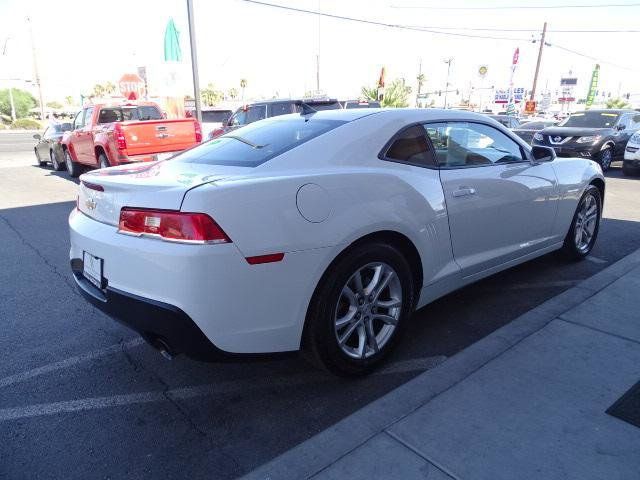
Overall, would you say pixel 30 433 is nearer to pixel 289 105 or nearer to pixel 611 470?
pixel 611 470

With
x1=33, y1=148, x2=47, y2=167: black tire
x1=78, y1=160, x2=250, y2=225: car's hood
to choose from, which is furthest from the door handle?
x1=33, y1=148, x2=47, y2=167: black tire

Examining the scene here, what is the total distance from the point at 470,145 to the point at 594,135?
35.0 feet

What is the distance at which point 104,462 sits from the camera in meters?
2.26

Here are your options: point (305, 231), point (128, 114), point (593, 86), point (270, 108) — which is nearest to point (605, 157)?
point (270, 108)

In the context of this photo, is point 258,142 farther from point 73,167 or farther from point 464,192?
→ point 73,167

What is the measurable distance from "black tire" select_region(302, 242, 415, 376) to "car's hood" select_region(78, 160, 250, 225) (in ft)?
2.50

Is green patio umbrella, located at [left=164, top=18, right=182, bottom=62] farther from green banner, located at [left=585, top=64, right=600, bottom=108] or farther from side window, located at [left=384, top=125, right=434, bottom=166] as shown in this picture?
green banner, located at [left=585, top=64, right=600, bottom=108]

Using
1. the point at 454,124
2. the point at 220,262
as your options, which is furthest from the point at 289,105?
the point at 220,262

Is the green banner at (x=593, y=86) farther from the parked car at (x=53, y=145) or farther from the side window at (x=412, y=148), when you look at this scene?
the side window at (x=412, y=148)

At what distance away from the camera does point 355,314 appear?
9.11ft

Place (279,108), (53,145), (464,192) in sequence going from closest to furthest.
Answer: (464,192)
(279,108)
(53,145)

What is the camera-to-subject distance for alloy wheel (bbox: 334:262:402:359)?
108 inches

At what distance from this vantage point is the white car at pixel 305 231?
221 cm

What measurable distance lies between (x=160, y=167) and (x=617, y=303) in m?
3.59
